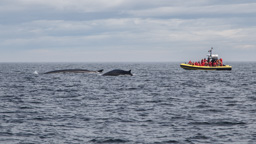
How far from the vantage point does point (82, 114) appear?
66.5ft

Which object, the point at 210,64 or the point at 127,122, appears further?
the point at 210,64

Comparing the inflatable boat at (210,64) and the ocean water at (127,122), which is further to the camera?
the inflatable boat at (210,64)

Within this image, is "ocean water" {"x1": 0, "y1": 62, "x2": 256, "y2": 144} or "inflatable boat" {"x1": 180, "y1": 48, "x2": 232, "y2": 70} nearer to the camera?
"ocean water" {"x1": 0, "y1": 62, "x2": 256, "y2": 144}

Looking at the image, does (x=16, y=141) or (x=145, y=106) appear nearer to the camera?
(x=16, y=141)

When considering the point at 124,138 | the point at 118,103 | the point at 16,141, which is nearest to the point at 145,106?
the point at 118,103

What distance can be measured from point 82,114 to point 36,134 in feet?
17.7

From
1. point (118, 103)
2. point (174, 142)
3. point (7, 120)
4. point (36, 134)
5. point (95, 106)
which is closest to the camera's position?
point (174, 142)

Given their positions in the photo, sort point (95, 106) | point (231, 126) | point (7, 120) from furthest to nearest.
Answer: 1. point (95, 106)
2. point (7, 120)
3. point (231, 126)

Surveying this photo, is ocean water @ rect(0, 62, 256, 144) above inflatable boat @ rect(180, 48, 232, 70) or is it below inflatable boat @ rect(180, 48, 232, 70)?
below

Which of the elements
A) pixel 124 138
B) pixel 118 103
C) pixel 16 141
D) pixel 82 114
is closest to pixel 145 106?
pixel 118 103

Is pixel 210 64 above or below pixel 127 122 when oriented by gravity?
above

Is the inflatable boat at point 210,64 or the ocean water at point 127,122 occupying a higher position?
the inflatable boat at point 210,64

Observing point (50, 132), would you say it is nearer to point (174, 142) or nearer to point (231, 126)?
point (174, 142)

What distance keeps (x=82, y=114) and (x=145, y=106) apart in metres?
5.53
